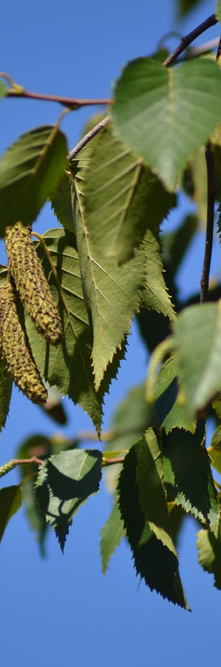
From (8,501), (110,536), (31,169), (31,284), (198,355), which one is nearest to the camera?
(198,355)

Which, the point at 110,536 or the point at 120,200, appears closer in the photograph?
the point at 120,200

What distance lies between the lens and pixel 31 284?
3.01 feet

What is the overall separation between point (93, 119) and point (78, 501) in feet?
4.07

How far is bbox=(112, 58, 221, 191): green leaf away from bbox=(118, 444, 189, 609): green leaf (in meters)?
0.52

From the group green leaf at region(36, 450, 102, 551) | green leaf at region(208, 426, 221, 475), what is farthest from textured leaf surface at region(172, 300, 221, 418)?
green leaf at region(208, 426, 221, 475)

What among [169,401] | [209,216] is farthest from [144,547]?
[209,216]

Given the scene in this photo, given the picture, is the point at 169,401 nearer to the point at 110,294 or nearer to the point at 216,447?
the point at 110,294

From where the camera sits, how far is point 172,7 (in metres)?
1.30

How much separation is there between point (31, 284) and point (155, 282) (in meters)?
0.19

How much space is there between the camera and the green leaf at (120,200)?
69cm

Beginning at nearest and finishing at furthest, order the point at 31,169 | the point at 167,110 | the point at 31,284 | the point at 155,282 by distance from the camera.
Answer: the point at 167,110 < the point at 31,169 < the point at 31,284 < the point at 155,282

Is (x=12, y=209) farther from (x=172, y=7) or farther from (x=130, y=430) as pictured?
(x=130, y=430)

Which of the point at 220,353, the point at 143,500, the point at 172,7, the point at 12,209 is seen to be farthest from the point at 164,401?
the point at 172,7

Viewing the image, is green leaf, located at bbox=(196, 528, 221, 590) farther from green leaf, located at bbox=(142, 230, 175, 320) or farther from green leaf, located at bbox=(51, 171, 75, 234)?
green leaf, located at bbox=(51, 171, 75, 234)
